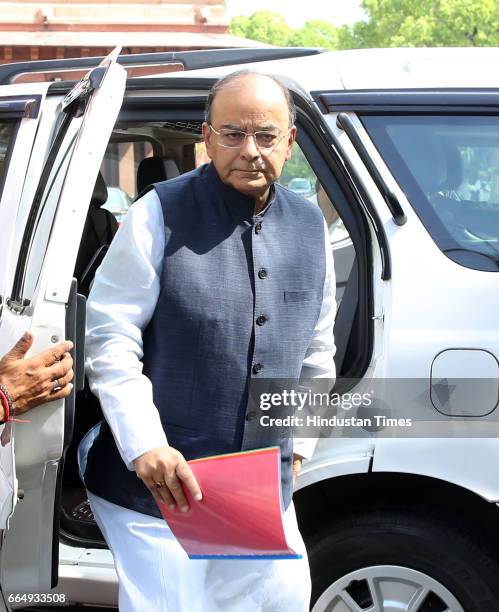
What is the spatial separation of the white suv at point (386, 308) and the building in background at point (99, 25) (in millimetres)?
20465

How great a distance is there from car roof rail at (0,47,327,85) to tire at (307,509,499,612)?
1431mm

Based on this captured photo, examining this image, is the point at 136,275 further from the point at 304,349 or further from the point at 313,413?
the point at 313,413

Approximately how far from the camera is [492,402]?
2.42 meters

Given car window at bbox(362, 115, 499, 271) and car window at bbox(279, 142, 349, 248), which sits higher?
car window at bbox(279, 142, 349, 248)

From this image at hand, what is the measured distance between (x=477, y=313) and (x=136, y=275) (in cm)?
97

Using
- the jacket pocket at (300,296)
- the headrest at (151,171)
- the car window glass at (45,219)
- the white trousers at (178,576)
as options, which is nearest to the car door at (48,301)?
the car window glass at (45,219)

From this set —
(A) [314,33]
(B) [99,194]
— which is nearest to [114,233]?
(B) [99,194]

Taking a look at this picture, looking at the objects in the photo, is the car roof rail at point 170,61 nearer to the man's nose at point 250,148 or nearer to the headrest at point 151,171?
the headrest at point 151,171

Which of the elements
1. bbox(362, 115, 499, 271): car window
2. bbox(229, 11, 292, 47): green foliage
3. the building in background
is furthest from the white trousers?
bbox(229, 11, 292, 47): green foliage

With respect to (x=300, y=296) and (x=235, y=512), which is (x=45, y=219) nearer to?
(x=300, y=296)

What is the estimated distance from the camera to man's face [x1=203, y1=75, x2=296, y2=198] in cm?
196

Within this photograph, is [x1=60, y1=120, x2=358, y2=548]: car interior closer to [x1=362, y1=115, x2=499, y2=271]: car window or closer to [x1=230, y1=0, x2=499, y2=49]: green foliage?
[x1=362, y1=115, x2=499, y2=271]: car window

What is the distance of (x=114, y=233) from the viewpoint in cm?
384

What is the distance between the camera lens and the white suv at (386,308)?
242cm
